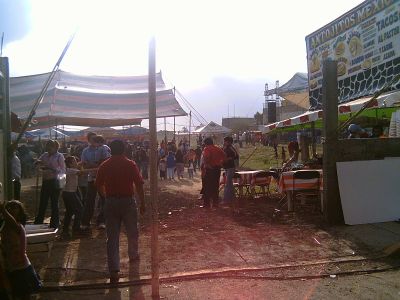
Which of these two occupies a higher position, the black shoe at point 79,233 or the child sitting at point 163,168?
the child sitting at point 163,168

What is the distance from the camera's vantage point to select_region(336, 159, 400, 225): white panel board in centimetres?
848

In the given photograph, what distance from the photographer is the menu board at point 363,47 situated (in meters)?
12.2

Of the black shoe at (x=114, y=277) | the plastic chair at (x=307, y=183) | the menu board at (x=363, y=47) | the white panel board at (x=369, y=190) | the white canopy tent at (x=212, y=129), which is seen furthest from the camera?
the white canopy tent at (x=212, y=129)

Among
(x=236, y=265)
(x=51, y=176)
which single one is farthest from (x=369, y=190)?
(x=51, y=176)

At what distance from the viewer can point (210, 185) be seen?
11148 mm

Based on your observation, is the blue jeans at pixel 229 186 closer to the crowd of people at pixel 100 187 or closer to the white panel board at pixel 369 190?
the crowd of people at pixel 100 187

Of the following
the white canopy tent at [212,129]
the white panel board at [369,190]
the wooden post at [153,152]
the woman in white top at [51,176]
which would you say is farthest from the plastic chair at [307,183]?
the white canopy tent at [212,129]

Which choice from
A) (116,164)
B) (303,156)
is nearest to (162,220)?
(116,164)

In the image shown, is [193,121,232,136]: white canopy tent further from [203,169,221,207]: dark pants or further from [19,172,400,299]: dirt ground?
[19,172,400,299]: dirt ground

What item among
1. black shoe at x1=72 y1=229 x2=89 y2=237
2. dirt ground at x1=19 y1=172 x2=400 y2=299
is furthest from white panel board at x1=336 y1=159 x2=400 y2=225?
black shoe at x1=72 y1=229 x2=89 y2=237

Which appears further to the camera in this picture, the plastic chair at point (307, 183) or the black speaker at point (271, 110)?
the black speaker at point (271, 110)

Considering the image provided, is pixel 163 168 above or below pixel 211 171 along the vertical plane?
below

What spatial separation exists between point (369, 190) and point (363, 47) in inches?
258

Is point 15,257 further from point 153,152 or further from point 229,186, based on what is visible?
point 229,186
